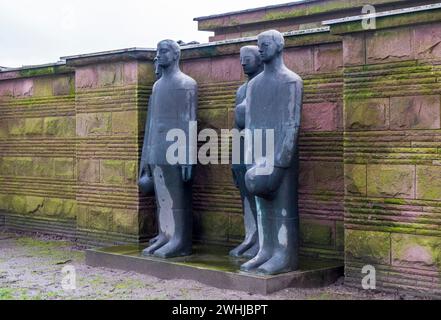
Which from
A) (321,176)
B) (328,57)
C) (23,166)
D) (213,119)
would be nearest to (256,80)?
(328,57)

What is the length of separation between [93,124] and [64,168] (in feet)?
4.61

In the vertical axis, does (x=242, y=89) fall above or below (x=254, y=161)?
above

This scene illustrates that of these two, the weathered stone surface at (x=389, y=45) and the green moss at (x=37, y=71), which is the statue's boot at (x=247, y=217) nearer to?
the weathered stone surface at (x=389, y=45)

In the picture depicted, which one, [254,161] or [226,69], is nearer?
[254,161]

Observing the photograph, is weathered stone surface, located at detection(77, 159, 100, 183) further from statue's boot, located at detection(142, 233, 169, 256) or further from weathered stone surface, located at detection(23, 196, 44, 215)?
statue's boot, located at detection(142, 233, 169, 256)

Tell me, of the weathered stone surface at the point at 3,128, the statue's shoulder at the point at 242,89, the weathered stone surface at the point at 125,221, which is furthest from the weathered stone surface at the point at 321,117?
the weathered stone surface at the point at 3,128

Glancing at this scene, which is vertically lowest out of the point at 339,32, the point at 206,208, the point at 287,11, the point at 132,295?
the point at 132,295

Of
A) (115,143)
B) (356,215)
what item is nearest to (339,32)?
(356,215)

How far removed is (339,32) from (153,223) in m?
3.72

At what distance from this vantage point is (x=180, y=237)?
8211 millimetres

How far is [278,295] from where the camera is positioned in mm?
6758

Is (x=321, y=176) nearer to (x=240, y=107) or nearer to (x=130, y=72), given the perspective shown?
(x=240, y=107)

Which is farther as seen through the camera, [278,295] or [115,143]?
[115,143]

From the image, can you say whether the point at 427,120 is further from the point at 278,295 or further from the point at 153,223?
the point at 153,223
